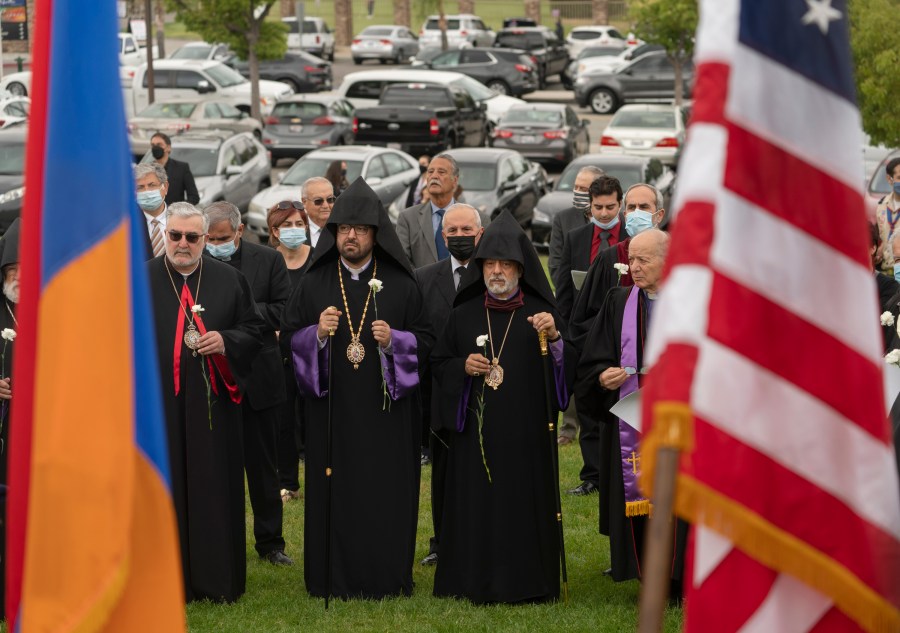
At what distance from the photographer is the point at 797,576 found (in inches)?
151

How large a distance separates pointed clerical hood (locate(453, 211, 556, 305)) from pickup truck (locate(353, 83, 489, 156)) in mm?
24112

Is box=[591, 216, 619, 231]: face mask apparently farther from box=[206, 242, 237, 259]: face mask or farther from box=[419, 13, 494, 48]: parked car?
box=[419, 13, 494, 48]: parked car

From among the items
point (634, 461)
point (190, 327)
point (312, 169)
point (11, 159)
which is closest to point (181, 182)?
point (190, 327)

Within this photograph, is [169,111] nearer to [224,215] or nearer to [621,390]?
[224,215]

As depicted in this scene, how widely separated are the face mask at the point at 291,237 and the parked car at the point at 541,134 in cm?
2124

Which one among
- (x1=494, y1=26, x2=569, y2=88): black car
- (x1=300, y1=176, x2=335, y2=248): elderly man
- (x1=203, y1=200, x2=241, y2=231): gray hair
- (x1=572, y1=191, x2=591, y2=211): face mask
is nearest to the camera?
(x1=203, y1=200, x2=241, y2=231): gray hair

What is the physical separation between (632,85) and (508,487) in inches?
1452

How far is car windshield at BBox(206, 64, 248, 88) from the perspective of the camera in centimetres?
3956

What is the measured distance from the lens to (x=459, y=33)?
5781 centimetres

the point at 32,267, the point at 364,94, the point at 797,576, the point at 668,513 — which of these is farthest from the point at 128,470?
the point at 364,94

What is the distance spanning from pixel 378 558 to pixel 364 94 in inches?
1329

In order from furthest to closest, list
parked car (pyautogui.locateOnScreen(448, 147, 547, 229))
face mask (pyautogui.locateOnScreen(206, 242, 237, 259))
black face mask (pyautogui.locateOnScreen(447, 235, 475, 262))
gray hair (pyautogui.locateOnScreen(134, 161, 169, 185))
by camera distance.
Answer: parked car (pyautogui.locateOnScreen(448, 147, 547, 229)) → gray hair (pyautogui.locateOnScreen(134, 161, 169, 185)) → face mask (pyautogui.locateOnScreen(206, 242, 237, 259)) → black face mask (pyautogui.locateOnScreen(447, 235, 475, 262))

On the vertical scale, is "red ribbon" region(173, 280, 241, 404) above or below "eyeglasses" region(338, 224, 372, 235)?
below

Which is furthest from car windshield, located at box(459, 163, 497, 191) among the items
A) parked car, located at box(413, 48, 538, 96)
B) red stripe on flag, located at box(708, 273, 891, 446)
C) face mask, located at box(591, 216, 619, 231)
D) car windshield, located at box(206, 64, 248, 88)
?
parked car, located at box(413, 48, 538, 96)
